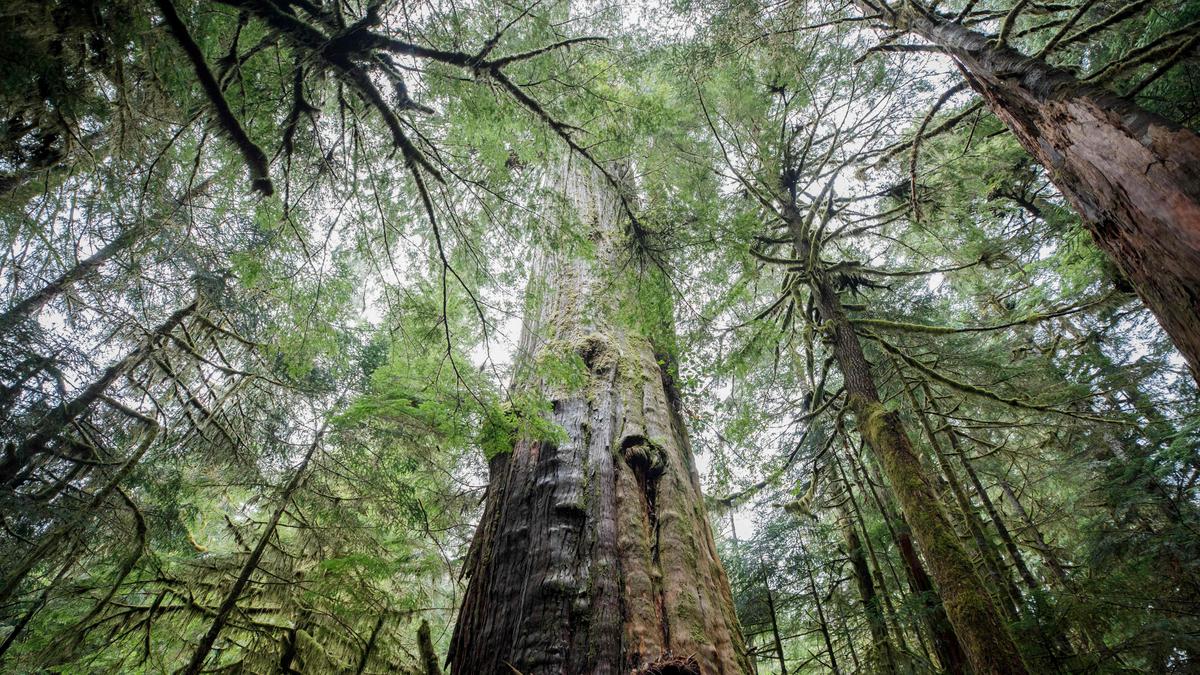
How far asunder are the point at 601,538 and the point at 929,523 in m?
2.96

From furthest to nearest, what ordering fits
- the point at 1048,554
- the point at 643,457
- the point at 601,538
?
the point at 1048,554
the point at 643,457
the point at 601,538

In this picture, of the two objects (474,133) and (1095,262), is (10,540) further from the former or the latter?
(1095,262)

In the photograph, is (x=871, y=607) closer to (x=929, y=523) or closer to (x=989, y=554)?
(x=989, y=554)

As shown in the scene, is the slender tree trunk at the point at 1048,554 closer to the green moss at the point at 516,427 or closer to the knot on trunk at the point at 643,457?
the knot on trunk at the point at 643,457

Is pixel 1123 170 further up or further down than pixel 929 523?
further up

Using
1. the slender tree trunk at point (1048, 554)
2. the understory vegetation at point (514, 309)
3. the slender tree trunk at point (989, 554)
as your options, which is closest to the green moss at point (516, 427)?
the understory vegetation at point (514, 309)

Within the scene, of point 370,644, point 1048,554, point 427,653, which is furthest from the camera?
point 1048,554

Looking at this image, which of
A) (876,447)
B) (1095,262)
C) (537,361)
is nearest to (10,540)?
(537,361)

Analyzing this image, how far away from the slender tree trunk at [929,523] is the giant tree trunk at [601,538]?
6.13 ft

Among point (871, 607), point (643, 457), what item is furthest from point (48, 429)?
point (871, 607)

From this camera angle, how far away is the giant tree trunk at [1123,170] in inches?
70.9

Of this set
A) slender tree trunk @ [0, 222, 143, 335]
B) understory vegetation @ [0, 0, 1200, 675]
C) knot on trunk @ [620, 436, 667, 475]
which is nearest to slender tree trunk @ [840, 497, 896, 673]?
understory vegetation @ [0, 0, 1200, 675]

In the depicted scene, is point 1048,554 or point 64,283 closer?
point 64,283

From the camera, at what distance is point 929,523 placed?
3.46 m
